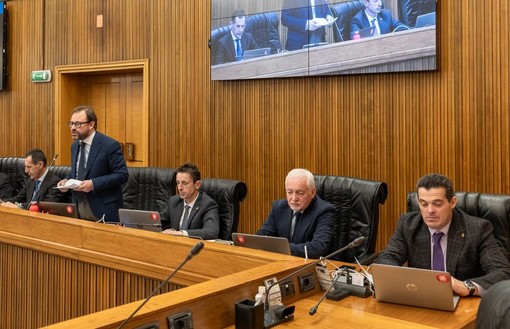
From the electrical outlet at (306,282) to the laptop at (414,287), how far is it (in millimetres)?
217

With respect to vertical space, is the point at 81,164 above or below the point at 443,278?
above

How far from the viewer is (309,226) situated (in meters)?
3.06

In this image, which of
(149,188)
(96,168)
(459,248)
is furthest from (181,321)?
(149,188)

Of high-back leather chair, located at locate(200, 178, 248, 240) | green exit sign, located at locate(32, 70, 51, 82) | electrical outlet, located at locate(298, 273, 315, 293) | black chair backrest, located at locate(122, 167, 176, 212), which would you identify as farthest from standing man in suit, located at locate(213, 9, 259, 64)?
electrical outlet, located at locate(298, 273, 315, 293)

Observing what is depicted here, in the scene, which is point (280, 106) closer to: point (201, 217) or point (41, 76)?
point (201, 217)

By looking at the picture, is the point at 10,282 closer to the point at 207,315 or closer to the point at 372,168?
the point at 207,315

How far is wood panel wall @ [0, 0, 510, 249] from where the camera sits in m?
3.89

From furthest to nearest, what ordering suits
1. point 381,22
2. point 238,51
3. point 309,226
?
point 238,51 < point 381,22 < point 309,226

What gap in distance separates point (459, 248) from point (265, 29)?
2.85m

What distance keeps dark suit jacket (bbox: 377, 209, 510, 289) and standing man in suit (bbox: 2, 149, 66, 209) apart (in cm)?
272

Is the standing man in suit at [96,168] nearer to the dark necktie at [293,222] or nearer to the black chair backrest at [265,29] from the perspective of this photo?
the dark necktie at [293,222]

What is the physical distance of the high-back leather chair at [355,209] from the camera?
3.18 m

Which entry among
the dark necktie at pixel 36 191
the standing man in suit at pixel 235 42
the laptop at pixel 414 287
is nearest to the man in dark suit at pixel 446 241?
the laptop at pixel 414 287

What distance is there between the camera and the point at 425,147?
4.11 meters
